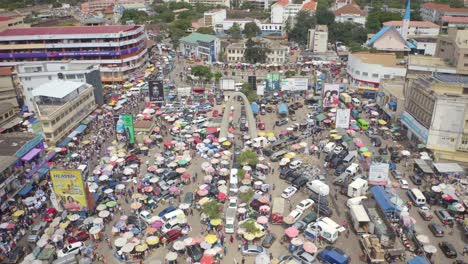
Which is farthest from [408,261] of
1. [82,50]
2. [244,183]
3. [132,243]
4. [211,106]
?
[82,50]

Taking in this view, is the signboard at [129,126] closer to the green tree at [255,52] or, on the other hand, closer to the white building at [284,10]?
the green tree at [255,52]

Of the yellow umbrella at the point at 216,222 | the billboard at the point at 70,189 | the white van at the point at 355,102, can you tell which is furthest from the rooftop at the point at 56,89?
the white van at the point at 355,102

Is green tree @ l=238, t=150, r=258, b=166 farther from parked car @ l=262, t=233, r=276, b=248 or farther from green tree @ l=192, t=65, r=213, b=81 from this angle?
green tree @ l=192, t=65, r=213, b=81

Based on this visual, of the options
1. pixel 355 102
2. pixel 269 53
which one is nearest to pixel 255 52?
pixel 269 53

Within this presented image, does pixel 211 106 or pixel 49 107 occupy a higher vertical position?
pixel 49 107

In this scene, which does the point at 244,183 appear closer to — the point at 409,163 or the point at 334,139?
the point at 334,139

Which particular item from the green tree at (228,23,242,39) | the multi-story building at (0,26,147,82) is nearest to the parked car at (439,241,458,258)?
the multi-story building at (0,26,147,82)

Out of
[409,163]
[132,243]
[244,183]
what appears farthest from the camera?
[409,163]
